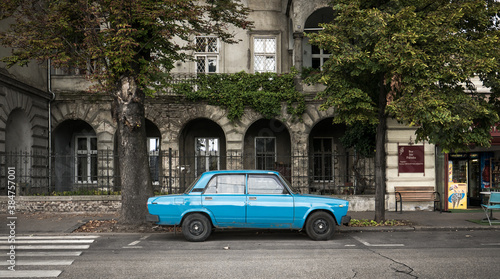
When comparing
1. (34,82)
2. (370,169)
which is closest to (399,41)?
(370,169)

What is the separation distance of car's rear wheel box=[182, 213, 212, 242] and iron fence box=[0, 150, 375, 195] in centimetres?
540

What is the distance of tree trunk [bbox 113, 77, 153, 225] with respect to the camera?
459 inches

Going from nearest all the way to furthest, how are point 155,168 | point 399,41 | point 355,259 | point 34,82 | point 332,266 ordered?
1. point 332,266
2. point 355,259
3. point 399,41
4. point 34,82
5. point 155,168

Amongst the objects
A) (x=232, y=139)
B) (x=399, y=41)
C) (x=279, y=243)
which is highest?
(x=399, y=41)

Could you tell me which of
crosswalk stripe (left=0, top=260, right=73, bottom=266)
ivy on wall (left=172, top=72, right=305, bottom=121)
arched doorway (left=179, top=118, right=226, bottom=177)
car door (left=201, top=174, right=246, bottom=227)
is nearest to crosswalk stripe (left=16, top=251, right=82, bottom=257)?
crosswalk stripe (left=0, top=260, right=73, bottom=266)

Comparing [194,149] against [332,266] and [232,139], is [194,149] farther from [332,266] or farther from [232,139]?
[332,266]

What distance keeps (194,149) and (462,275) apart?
51.3ft

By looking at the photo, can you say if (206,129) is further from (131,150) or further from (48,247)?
(48,247)

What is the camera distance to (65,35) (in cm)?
1217

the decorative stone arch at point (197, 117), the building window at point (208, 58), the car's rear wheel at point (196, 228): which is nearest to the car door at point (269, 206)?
the car's rear wheel at point (196, 228)

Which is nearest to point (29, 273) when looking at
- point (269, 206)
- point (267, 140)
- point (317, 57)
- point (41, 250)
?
point (41, 250)

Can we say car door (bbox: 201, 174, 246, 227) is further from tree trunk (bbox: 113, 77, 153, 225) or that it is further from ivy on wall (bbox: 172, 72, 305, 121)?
ivy on wall (bbox: 172, 72, 305, 121)

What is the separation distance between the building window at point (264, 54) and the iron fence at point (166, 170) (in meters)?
4.18

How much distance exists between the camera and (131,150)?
11.8 meters
